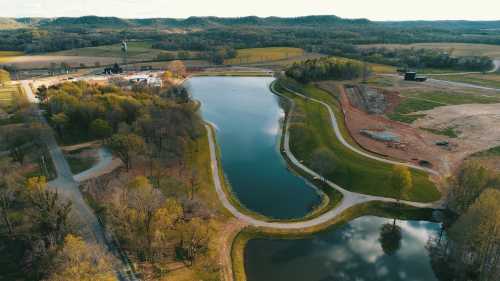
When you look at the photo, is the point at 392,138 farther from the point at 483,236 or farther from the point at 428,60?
the point at 428,60

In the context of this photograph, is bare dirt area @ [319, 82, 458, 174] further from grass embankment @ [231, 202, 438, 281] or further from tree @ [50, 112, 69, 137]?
tree @ [50, 112, 69, 137]

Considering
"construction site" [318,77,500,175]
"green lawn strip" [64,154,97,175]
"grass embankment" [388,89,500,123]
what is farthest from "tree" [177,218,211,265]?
"grass embankment" [388,89,500,123]

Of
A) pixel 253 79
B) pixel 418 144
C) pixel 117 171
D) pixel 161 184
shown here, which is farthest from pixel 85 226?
pixel 253 79

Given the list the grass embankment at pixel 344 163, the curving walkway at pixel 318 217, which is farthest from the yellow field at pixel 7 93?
the grass embankment at pixel 344 163

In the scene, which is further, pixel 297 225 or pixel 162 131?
pixel 162 131

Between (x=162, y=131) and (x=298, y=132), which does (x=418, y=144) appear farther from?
(x=162, y=131)

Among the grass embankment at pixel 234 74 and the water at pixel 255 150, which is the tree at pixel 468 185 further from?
the grass embankment at pixel 234 74
